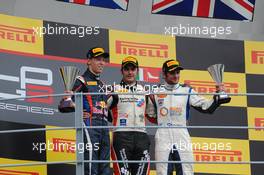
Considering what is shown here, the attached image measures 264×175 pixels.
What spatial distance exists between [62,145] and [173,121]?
1.19 meters

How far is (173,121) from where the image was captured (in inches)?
260

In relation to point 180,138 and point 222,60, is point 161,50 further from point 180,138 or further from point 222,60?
point 180,138

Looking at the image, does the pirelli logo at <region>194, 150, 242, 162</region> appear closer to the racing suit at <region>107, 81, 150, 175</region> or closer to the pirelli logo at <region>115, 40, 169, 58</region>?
the pirelli logo at <region>115, 40, 169, 58</region>

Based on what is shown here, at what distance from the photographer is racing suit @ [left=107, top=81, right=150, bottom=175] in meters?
→ 6.39

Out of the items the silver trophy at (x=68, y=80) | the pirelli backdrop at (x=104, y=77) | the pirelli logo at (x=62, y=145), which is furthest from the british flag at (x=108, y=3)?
the silver trophy at (x=68, y=80)

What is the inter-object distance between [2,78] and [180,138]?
5.28 ft

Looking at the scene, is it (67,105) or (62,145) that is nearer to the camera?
(67,105)

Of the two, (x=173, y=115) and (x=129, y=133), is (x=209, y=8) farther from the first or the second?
(x=129, y=133)

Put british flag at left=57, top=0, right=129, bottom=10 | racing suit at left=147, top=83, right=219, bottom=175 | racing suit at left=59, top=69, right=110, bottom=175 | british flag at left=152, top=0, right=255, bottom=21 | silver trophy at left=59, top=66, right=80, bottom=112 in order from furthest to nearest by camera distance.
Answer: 1. british flag at left=152, top=0, right=255, bottom=21
2. british flag at left=57, top=0, right=129, bottom=10
3. racing suit at left=147, top=83, right=219, bottom=175
4. racing suit at left=59, top=69, right=110, bottom=175
5. silver trophy at left=59, top=66, right=80, bottom=112

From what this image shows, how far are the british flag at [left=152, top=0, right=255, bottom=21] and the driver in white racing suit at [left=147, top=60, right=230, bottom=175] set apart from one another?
58.8 inches

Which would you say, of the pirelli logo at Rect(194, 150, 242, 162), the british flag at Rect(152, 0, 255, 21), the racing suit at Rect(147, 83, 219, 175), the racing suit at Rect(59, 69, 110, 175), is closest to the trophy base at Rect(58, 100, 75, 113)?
the racing suit at Rect(59, 69, 110, 175)

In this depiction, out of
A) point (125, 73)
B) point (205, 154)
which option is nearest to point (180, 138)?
point (125, 73)

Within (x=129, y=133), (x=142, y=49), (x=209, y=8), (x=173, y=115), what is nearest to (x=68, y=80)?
(x=129, y=133)

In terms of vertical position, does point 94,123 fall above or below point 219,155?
above
